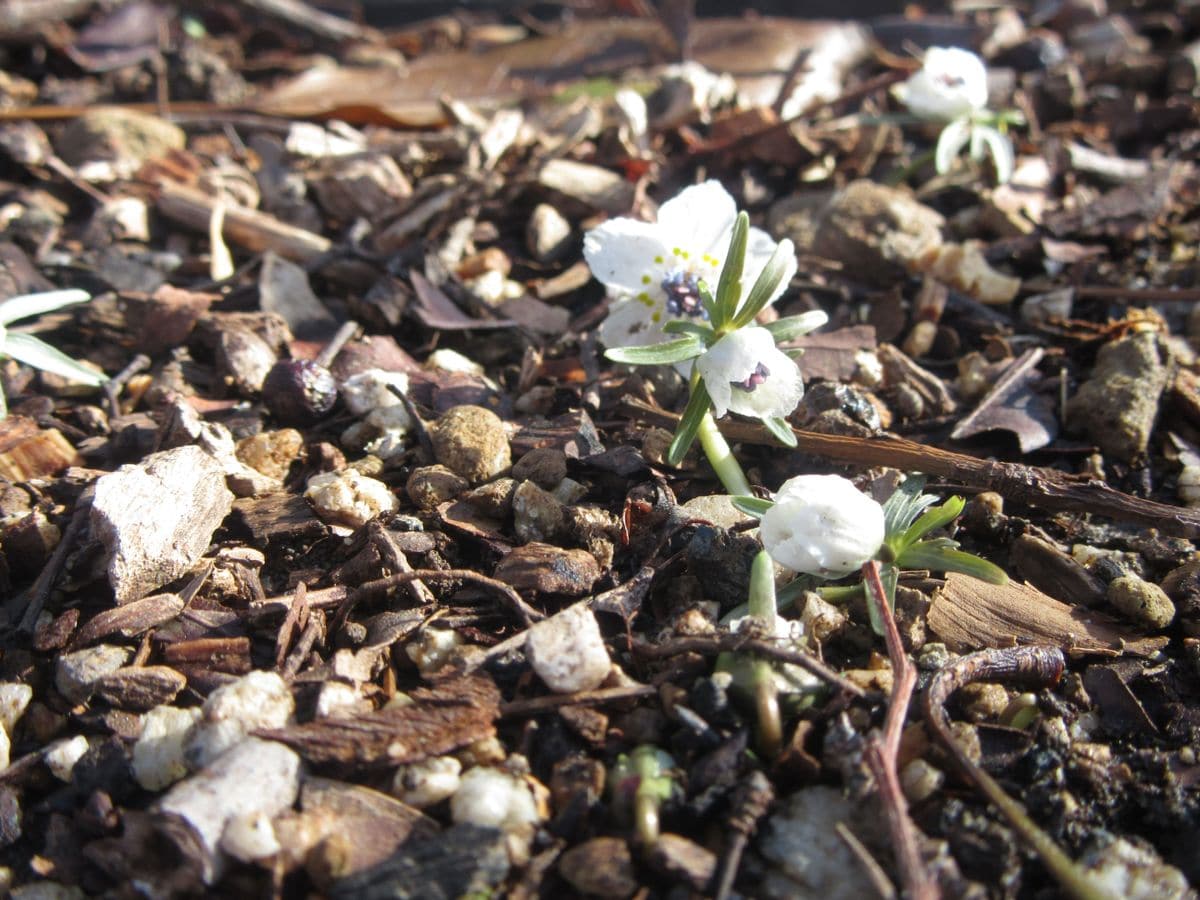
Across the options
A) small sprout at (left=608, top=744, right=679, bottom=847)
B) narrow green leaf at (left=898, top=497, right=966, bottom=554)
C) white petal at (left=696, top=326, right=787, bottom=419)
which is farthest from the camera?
white petal at (left=696, top=326, right=787, bottom=419)

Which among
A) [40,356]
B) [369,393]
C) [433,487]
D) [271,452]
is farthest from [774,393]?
[40,356]

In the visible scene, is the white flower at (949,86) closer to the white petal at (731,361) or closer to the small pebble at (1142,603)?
the white petal at (731,361)

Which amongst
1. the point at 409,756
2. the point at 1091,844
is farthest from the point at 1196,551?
the point at 409,756

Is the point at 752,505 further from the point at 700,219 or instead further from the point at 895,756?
the point at 700,219

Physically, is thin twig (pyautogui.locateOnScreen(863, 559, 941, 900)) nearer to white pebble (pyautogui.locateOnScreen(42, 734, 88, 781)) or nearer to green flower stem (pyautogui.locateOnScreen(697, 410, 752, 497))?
green flower stem (pyautogui.locateOnScreen(697, 410, 752, 497))

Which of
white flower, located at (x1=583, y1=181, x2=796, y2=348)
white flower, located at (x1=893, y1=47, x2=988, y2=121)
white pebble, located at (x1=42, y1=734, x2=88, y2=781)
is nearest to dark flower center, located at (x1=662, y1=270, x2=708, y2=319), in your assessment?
white flower, located at (x1=583, y1=181, x2=796, y2=348)
